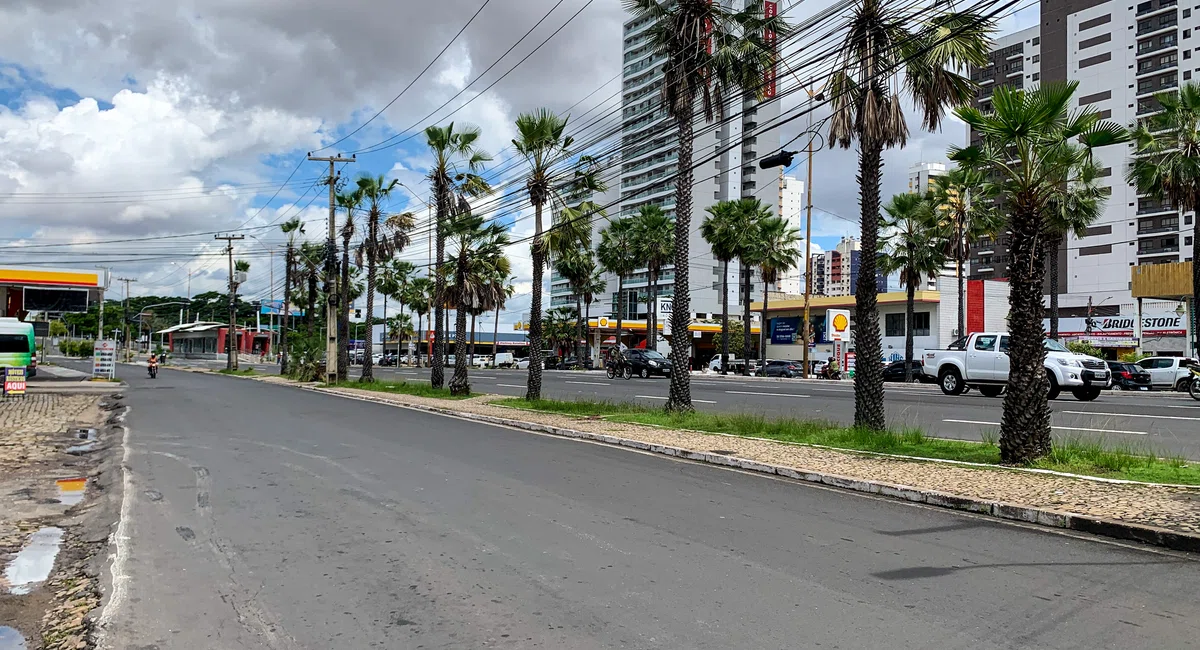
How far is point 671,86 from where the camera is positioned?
19234 mm

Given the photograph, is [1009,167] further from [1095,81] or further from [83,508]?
[1095,81]

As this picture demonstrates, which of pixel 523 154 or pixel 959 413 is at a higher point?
pixel 523 154

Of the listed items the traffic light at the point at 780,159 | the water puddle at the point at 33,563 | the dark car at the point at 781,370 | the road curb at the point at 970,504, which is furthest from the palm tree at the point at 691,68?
the dark car at the point at 781,370

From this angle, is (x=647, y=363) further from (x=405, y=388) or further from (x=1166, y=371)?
(x=1166, y=371)

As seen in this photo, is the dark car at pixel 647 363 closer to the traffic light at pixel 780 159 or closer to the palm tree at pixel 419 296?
the traffic light at pixel 780 159

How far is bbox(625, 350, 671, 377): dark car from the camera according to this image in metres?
43.1

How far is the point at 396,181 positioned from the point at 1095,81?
7362cm

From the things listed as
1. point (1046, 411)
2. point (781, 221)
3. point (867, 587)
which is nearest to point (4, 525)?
point (867, 587)

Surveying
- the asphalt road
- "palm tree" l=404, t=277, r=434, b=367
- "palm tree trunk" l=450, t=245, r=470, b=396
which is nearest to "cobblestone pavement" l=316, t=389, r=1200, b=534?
the asphalt road

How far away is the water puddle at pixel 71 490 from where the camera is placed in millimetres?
9461

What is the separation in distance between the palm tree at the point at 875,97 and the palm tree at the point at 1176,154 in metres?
17.4

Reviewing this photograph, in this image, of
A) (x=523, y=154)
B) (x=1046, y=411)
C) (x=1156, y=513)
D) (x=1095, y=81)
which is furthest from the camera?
(x=1095, y=81)

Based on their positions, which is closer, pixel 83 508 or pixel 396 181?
pixel 83 508

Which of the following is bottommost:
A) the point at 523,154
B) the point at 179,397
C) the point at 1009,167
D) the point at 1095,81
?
the point at 179,397
